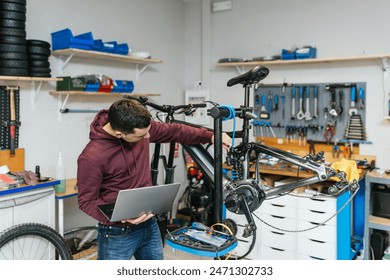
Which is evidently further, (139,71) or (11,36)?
(139,71)

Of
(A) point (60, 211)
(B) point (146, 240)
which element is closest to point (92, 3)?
(A) point (60, 211)

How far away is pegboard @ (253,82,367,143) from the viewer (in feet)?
12.0

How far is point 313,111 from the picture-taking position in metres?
3.85

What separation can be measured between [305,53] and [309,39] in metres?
0.28

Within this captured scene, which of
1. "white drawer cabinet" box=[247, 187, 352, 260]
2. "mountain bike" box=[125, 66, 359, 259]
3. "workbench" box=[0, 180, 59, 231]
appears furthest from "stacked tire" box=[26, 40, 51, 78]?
"white drawer cabinet" box=[247, 187, 352, 260]

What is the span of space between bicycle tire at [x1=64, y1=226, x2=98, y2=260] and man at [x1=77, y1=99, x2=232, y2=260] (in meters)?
1.36

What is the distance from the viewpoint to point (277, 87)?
4082mm

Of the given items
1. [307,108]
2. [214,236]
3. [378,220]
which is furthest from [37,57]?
[378,220]

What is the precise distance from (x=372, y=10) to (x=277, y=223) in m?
2.17

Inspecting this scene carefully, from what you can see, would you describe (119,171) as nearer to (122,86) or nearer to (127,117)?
(127,117)

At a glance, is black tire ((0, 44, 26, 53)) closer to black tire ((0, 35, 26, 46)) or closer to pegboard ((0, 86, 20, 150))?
black tire ((0, 35, 26, 46))

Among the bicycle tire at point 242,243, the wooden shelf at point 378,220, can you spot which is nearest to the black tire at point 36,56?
the bicycle tire at point 242,243

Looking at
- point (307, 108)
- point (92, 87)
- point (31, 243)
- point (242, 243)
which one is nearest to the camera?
point (31, 243)

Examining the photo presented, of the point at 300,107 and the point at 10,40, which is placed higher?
the point at 10,40
